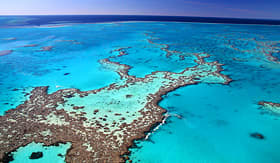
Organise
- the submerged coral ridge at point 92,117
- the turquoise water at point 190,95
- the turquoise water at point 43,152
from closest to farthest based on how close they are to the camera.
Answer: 1. the turquoise water at point 43,152
2. the submerged coral ridge at point 92,117
3. the turquoise water at point 190,95

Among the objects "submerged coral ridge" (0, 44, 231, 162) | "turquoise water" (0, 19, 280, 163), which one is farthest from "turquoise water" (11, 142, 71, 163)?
"submerged coral ridge" (0, 44, 231, 162)

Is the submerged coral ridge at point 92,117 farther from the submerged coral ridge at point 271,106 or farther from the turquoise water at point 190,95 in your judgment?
the submerged coral ridge at point 271,106

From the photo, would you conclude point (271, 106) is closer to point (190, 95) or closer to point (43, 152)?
point (190, 95)

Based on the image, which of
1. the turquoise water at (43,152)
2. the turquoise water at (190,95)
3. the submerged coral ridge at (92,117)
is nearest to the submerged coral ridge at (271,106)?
the turquoise water at (190,95)

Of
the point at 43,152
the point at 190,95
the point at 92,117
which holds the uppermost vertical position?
the point at 190,95

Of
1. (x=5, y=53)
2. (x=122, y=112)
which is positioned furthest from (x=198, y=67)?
(x=5, y=53)

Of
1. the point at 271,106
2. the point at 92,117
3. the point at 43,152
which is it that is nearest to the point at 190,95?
the point at 271,106
